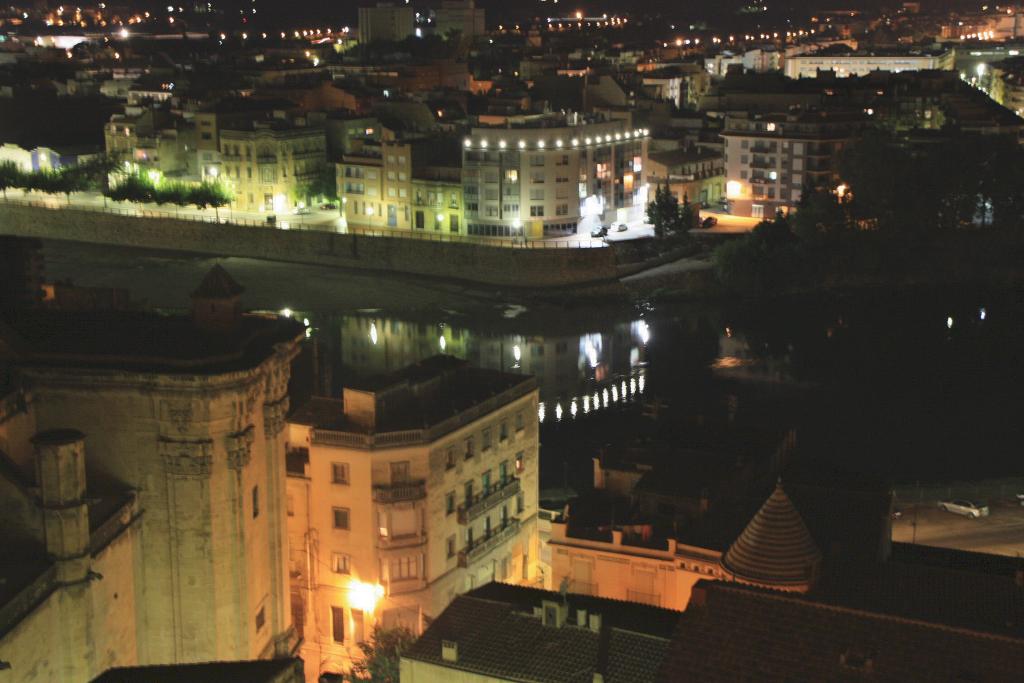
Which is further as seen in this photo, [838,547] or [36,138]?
[36,138]

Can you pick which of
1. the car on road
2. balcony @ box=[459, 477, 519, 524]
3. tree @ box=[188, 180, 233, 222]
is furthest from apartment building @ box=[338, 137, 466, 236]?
balcony @ box=[459, 477, 519, 524]

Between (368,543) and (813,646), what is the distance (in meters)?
7.83

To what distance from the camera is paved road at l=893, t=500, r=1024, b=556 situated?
1941cm

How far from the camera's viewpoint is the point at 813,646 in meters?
9.70

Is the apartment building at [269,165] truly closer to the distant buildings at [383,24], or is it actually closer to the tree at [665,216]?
the tree at [665,216]

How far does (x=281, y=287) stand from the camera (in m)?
42.0

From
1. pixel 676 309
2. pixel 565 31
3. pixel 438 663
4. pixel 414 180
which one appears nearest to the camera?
pixel 438 663

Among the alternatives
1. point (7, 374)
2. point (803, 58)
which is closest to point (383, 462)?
point (7, 374)

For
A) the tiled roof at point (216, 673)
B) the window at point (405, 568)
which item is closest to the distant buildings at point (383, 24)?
the window at point (405, 568)

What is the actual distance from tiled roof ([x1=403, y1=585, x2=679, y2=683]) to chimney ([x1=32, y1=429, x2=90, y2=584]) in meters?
2.99

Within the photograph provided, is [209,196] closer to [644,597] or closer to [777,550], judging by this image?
[644,597]

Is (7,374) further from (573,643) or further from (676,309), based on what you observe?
(676,309)

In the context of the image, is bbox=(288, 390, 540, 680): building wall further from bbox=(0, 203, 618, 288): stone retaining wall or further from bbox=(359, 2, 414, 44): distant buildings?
bbox=(359, 2, 414, 44): distant buildings

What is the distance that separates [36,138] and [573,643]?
50.6 metres
